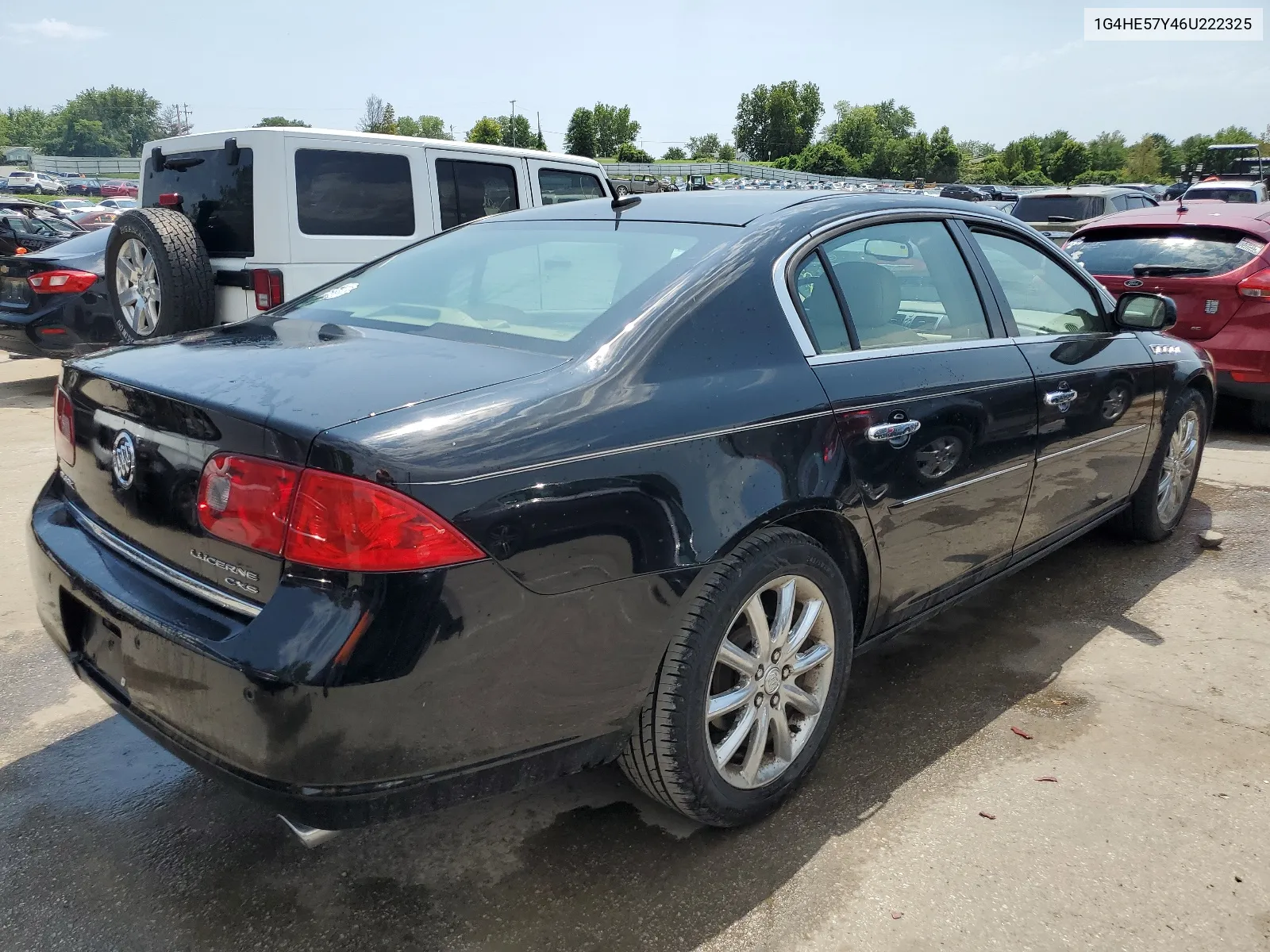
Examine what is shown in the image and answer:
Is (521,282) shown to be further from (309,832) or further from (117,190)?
(117,190)

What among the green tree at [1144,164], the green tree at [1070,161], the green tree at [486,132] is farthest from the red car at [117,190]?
the green tree at [1070,161]

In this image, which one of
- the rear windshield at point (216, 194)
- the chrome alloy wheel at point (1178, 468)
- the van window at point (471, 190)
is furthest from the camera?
the van window at point (471, 190)

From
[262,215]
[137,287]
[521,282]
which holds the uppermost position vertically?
[262,215]

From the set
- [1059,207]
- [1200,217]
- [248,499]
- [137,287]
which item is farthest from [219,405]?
[1059,207]

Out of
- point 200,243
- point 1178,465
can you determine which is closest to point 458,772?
point 1178,465

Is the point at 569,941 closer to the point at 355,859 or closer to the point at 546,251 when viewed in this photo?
the point at 355,859

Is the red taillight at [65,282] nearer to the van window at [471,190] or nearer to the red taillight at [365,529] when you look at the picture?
the van window at [471,190]

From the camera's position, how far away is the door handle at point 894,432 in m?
2.58

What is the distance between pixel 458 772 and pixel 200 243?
5.11 metres

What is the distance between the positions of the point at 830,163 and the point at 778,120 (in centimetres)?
4393

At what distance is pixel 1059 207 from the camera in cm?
1466

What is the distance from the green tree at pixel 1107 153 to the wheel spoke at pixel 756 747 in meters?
109

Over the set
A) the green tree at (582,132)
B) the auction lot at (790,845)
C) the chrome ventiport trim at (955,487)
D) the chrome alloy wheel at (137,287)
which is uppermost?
the green tree at (582,132)

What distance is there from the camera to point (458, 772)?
1.93 meters
